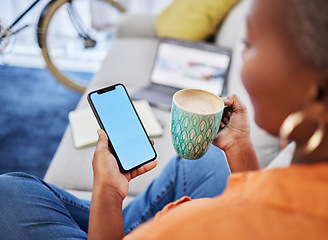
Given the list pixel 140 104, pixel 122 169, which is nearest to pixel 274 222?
pixel 122 169

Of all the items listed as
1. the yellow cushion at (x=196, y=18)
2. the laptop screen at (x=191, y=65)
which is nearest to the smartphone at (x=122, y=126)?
the laptop screen at (x=191, y=65)

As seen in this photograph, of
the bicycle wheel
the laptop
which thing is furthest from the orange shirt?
the bicycle wheel

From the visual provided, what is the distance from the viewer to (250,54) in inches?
16.6

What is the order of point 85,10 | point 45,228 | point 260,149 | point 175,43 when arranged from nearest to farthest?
point 45,228
point 260,149
point 175,43
point 85,10

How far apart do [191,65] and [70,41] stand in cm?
133

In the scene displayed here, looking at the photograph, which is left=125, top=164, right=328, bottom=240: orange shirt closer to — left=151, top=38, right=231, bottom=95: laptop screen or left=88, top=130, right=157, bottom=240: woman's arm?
left=88, top=130, right=157, bottom=240: woman's arm

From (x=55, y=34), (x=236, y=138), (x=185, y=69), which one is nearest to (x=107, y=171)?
(x=236, y=138)

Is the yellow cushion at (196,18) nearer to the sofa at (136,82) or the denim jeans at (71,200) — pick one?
the sofa at (136,82)

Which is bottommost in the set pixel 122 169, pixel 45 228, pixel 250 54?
pixel 45 228

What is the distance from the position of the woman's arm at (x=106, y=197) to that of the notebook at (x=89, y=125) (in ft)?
1.46

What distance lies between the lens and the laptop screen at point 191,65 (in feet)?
4.61

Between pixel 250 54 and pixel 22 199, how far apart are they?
0.63 m

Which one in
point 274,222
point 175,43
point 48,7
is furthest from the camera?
point 48,7

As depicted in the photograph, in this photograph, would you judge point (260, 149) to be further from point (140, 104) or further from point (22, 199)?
point (22, 199)
